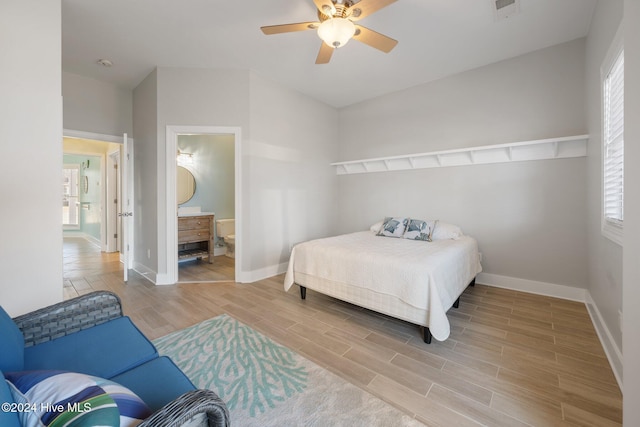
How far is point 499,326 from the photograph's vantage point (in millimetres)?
2412

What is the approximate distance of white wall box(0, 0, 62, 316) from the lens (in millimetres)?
1880

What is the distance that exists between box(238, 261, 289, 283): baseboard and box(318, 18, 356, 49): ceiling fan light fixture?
2.96 metres

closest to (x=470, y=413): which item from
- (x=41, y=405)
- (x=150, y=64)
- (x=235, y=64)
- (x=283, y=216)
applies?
(x=41, y=405)

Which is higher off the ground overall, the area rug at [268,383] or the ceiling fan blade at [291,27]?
the ceiling fan blade at [291,27]

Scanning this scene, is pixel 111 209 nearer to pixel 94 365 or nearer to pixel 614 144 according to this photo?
pixel 94 365

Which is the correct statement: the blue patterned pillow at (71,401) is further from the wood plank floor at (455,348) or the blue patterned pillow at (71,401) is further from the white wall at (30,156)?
the white wall at (30,156)

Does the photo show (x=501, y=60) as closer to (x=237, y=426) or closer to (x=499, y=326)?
(x=499, y=326)

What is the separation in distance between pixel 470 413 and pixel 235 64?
4192 mm

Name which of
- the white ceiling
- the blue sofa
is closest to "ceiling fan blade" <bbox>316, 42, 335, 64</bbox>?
the white ceiling

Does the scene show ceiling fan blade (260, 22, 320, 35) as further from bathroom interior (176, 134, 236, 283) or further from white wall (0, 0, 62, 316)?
bathroom interior (176, 134, 236, 283)

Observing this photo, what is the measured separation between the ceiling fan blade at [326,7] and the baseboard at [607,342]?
3.11m

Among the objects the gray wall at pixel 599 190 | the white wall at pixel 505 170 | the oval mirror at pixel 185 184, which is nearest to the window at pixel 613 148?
the gray wall at pixel 599 190

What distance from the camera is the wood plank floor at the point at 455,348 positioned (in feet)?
4.91

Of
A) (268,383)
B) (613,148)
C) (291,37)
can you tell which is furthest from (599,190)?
(291,37)
